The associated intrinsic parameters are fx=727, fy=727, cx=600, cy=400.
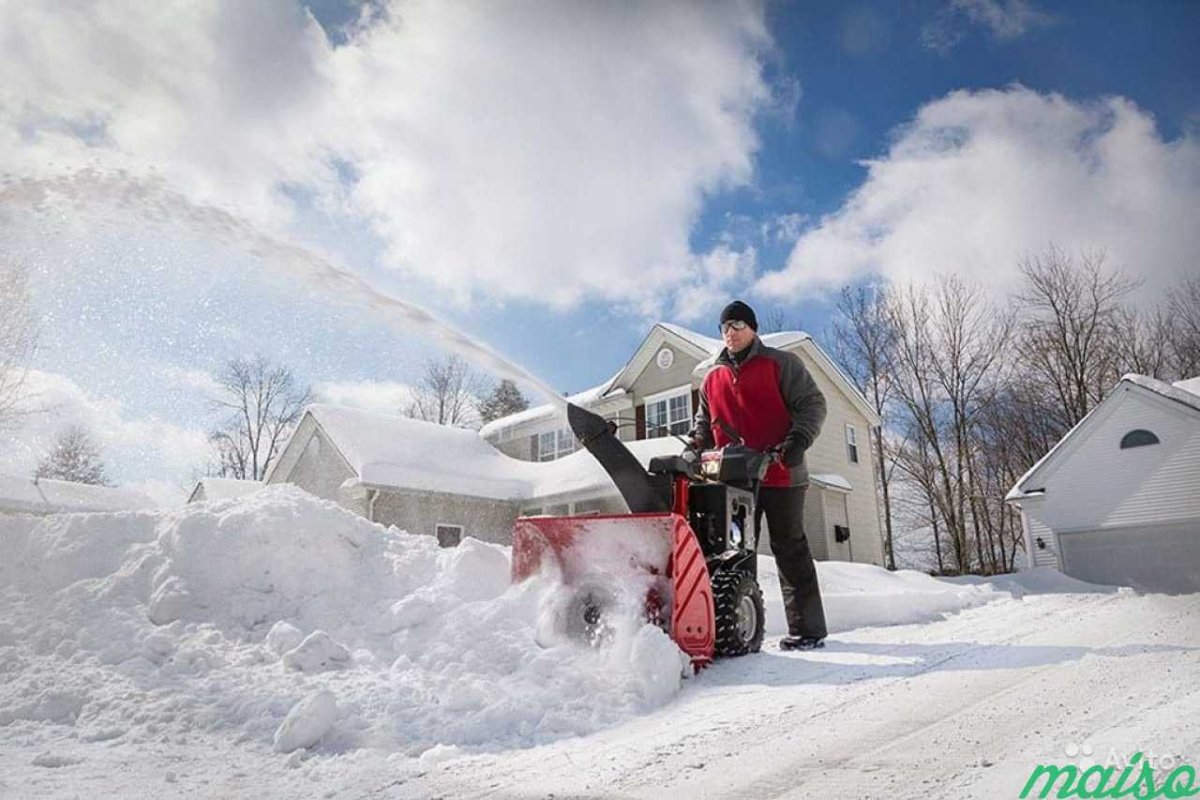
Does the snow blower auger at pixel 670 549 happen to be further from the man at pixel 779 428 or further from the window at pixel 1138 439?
the window at pixel 1138 439

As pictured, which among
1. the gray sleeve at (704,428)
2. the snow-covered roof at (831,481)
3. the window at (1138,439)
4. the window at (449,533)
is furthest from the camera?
the snow-covered roof at (831,481)

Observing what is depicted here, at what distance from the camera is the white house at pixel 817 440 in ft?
60.4

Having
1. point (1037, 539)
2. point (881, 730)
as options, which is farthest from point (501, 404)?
point (881, 730)

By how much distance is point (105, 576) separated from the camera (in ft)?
14.8

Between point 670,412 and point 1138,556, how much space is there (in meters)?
11.0

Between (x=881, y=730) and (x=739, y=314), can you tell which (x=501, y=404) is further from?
(x=881, y=730)

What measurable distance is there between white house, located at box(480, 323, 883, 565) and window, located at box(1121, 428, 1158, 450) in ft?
20.1

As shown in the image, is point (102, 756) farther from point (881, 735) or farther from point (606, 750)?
point (881, 735)

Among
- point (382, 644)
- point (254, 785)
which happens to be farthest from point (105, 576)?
point (254, 785)

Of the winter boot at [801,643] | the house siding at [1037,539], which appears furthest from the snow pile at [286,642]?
the house siding at [1037,539]

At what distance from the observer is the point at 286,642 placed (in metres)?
3.82

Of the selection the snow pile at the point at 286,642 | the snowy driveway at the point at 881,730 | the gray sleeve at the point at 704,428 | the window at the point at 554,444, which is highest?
→ the window at the point at 554,444

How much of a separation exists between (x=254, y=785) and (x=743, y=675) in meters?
2.49

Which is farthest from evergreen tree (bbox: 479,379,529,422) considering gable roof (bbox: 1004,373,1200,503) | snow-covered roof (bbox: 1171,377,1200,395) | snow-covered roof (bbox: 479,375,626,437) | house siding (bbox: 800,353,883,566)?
snow-covered roof (bbox: 1171,377,1200,395)
